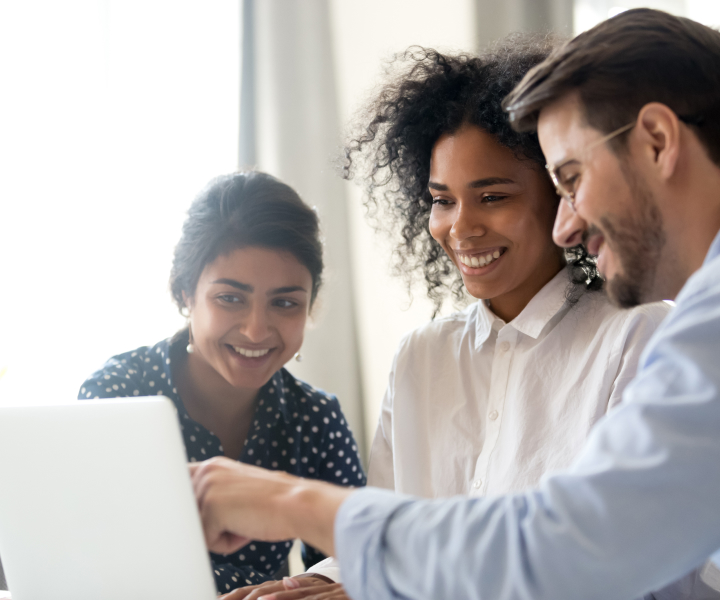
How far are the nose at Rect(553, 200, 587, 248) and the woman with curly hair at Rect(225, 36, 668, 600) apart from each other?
0.29m

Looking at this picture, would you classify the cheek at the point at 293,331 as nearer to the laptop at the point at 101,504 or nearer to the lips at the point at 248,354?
the lips at the point at 248,354

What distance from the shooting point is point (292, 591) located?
1.02 meters

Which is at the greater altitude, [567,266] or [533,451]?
[567,266]

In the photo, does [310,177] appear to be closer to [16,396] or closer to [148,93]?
[148,93]

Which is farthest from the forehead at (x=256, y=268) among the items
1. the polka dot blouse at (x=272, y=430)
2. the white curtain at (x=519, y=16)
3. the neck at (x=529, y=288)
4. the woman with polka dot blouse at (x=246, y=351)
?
the white curtain at (x=519, y=16)

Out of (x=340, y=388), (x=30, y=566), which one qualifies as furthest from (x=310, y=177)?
(x=30, y=566)

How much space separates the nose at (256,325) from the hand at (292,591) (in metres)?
0.54

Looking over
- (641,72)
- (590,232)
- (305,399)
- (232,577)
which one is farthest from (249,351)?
(641,72)

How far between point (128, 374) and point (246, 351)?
0.26 metres

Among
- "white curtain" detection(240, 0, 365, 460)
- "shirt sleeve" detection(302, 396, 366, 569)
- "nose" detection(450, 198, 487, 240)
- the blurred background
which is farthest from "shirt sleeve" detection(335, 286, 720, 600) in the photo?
"white curtain" detection(240, 0, 365, 460)

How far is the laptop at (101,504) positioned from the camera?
2.30 feet

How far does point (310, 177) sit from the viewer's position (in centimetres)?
223

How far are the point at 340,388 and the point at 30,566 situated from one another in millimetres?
1505

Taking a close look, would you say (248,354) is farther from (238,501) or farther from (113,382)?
(238,501)
